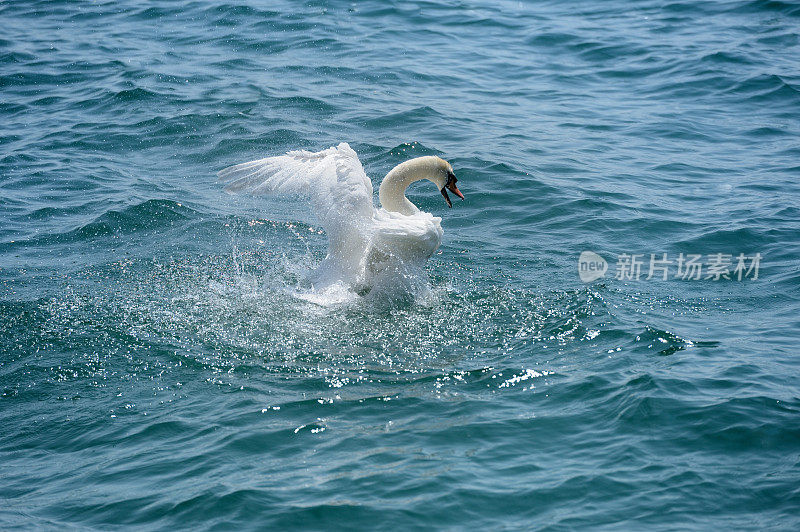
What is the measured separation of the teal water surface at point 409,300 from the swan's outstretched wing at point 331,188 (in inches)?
19.2

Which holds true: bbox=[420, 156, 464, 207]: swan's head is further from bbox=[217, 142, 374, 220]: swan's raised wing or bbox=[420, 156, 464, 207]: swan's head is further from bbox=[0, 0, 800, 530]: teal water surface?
bbox=[0, 0, 800, 530]: teal water surface

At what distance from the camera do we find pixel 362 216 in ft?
24.6

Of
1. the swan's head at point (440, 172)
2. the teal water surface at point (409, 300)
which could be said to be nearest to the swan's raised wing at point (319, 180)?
the swan's head at point (440, 172)

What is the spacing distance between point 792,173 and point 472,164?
3835 millimetres

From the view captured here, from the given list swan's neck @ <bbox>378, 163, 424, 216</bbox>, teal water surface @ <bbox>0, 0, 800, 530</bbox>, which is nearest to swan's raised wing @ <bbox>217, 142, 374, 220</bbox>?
swan's neck @ <bbox>378, 163, 424, 216</bbox>

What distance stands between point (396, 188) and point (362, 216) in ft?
1.57

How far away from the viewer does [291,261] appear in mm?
9000

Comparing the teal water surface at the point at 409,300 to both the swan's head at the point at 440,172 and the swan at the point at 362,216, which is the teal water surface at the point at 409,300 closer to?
the swan at the point at 362,216

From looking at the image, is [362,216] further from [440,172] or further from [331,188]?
[440,172]

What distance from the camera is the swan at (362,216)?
24.6 ft

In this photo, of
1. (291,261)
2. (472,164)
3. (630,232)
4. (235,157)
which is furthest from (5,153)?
(630,232)

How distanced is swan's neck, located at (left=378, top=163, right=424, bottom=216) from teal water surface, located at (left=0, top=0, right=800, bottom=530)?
2.64 ft

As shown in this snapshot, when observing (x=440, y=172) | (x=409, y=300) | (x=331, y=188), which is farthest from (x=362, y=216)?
(x=440, y=172)

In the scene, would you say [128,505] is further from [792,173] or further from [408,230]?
[792,173]
